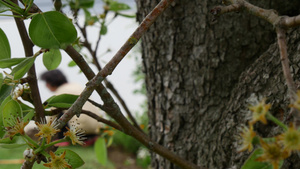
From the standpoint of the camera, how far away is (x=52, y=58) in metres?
0.65

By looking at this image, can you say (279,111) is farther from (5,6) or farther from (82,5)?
(82,5)

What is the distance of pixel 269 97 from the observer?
2.05 feet

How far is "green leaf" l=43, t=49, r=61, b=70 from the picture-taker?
2.09 ft

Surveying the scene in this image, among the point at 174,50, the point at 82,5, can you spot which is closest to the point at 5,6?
the point at 174,50

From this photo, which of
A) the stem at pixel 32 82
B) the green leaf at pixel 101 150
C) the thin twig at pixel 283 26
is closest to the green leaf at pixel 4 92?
the stem at pixel 32 82

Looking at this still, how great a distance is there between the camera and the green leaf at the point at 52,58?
64 cm

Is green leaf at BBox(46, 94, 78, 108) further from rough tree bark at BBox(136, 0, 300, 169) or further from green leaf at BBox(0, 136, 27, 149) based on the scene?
rough tree bark at BBox(136, 0, 300, 169)

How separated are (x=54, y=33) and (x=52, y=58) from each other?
0.69 feet

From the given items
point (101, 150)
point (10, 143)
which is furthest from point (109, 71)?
point (101, 150)

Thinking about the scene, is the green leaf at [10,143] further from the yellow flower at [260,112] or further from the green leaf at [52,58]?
the yellow flower at [260,112]

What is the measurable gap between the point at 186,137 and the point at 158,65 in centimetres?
20

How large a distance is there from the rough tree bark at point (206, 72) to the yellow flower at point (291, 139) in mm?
329

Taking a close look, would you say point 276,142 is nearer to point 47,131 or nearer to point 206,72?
point 47,131

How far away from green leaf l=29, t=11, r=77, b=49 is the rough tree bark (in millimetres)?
387
